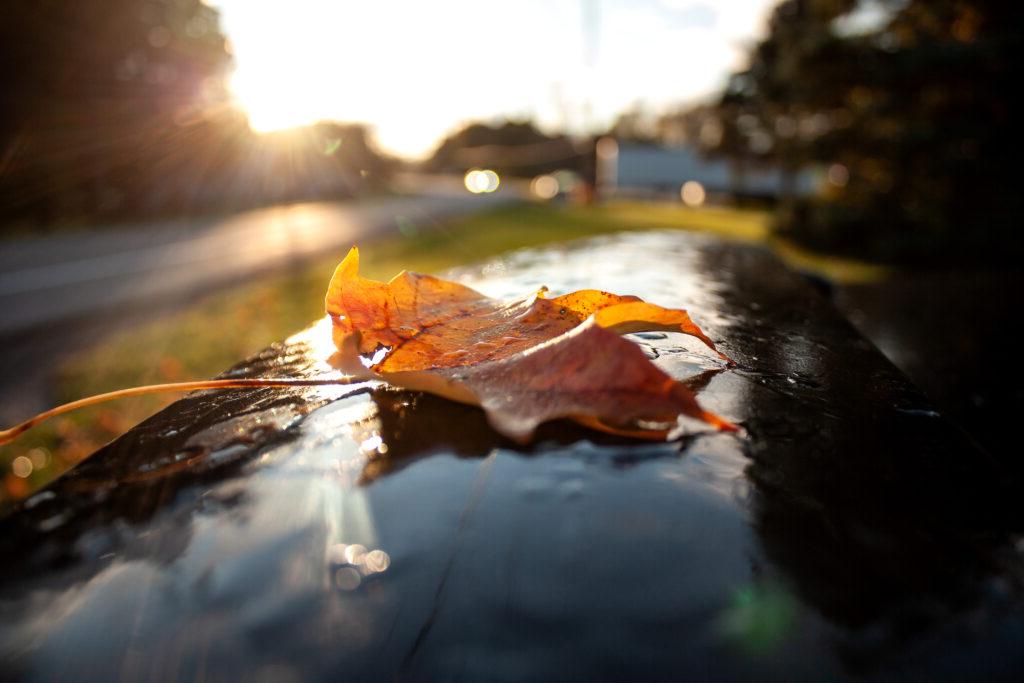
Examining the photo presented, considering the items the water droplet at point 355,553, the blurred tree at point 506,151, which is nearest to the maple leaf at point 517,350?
the water droplet at point 355,553

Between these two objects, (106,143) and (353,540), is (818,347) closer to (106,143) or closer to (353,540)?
(353,540)

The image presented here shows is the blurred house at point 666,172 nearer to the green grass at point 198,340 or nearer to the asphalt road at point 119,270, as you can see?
the asphalt road at point 119,270

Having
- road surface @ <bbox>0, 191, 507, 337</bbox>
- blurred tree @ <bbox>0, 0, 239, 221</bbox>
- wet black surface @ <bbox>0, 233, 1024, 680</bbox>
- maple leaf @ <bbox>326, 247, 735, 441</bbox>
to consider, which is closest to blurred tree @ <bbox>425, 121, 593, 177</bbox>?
blurred tree @ <bbox>0, 0, 239, 221</bbox>

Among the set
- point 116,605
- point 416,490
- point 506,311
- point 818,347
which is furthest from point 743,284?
point 116,605

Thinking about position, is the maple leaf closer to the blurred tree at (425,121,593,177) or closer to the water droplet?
the water droplet

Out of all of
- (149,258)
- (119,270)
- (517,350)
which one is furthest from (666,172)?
(517,350)
